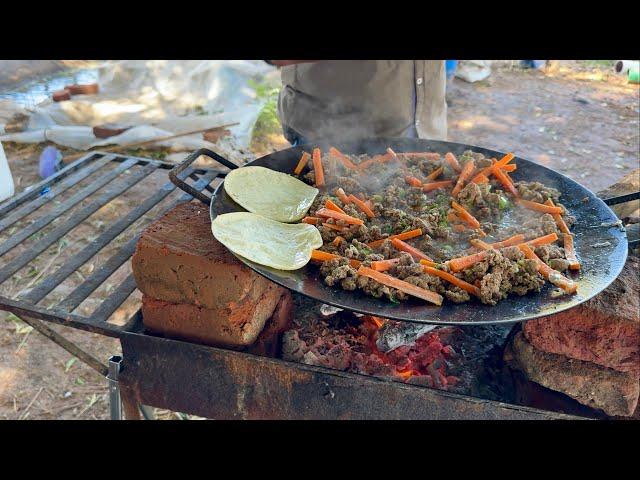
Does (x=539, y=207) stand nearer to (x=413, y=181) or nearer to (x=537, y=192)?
(x=537, y=192)

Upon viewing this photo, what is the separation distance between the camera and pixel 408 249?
8.63 feet

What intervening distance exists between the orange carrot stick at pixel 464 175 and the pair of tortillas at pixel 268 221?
80cm

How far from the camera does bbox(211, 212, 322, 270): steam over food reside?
2.40m

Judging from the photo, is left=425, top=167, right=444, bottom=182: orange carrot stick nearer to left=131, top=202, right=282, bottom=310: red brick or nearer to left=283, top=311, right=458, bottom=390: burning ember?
left=283, top=311, right=458, bottom=390: burning ember

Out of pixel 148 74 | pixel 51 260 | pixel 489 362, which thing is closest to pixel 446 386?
pixel 489 362

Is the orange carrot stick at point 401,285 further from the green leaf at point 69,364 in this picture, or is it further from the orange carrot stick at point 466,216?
the green leaf at point 69,364

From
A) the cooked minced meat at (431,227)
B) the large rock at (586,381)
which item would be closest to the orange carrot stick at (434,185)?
the cooked minced meat at (431,227)

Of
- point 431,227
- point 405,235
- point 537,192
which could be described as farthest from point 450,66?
point 405,235

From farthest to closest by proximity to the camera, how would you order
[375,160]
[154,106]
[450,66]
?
1. [450,66]
2. [154,106]
3. [375,160]

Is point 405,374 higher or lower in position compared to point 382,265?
lower

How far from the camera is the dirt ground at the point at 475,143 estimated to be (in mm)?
4230

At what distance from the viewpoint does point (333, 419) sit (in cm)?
261

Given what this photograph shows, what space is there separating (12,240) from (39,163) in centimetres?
462

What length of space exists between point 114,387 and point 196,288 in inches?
29.0
